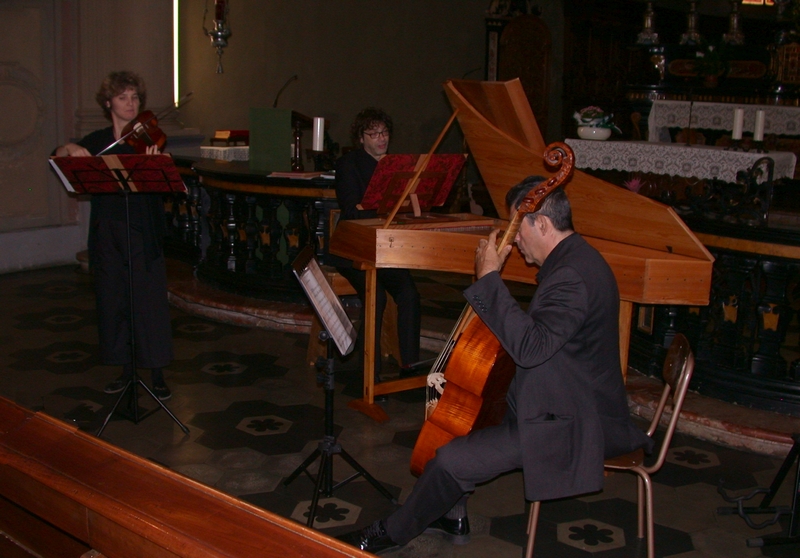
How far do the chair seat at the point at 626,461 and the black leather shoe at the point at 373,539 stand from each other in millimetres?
816

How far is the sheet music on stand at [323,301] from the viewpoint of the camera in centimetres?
304

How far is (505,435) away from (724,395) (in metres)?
2.28

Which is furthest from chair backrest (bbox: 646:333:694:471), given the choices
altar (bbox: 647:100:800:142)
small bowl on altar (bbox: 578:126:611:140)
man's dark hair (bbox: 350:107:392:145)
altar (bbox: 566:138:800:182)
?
altar (bbox: 647:100:800:142)

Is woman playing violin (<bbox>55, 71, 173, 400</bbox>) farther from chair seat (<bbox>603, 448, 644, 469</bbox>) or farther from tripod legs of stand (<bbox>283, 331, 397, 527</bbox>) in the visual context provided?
chair seat (<bbox>603, 448, 644, 469</bbox>)

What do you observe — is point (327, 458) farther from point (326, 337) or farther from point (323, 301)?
point (323, 301)

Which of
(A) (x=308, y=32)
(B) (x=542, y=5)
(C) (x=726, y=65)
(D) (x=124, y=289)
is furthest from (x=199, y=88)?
(D) (x=124, y=289)

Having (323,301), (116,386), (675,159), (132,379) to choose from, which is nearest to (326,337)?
(323,301)

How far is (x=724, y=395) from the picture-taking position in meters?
4.64

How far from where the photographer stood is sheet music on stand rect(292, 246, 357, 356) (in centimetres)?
304

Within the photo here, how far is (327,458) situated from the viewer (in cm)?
348

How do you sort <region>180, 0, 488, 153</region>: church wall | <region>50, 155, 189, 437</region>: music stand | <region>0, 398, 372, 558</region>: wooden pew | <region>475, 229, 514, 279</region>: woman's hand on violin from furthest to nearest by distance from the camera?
<region>180, 0, 488, 153</region>: church wall → <region>50, 155, 189, 437</region>: music stand → <region>475, 229, 514, 279</region>: woman's hand on violin → <region>0, 398, 372, 558</region>: wooden pew

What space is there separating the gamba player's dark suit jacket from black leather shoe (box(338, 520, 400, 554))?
0.64 meters

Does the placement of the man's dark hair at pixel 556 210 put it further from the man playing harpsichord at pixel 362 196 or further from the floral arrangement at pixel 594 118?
the floral arrangement at pixel 594 118

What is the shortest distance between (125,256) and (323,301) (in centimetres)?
184
